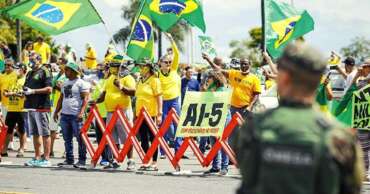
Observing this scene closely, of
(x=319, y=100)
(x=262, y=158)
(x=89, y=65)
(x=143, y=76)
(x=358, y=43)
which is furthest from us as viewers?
(x=358, y=43)

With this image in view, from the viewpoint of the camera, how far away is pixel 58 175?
1423cm

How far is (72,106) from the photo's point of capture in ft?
50.7

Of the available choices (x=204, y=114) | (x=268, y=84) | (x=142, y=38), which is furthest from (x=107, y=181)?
(x=268, y=84)

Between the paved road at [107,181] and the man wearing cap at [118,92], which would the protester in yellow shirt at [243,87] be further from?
the man wearing cap at [118,92]

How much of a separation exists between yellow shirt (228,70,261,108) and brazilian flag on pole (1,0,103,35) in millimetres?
2787

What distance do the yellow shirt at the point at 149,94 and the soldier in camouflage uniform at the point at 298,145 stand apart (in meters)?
11.0

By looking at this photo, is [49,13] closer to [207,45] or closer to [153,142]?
[153,142]

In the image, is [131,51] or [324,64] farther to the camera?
[131,51]

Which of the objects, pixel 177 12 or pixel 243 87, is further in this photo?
pixel 177 12

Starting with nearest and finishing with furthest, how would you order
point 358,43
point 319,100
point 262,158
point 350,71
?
point 262,158, point 319,100, point 350,71, point 358,43

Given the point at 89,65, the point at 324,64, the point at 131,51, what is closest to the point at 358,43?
the point at 89,65

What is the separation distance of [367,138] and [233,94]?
285cm

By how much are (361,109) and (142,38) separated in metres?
4.55

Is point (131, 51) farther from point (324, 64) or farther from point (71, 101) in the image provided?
point (324, 64)
